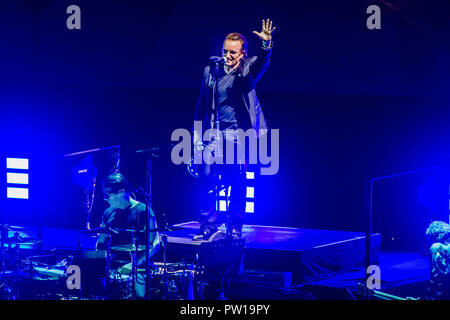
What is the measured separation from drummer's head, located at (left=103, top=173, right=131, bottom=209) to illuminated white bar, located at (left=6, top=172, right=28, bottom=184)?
4.21 metres

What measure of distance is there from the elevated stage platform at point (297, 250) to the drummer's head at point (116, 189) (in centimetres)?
63

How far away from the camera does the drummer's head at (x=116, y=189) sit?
7.47m

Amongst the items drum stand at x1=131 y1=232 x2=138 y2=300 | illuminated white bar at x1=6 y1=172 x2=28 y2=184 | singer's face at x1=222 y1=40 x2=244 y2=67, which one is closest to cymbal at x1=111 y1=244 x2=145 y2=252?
drum stand at x1=131 y1=232 x2=138 y2=300

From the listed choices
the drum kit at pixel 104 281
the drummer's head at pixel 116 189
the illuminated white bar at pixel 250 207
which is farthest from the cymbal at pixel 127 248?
the illuminated white bar at pixel 250 207

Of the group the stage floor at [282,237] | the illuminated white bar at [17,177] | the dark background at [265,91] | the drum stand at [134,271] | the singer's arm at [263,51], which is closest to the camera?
the drum stand at [134,271]

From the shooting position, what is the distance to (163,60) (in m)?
10.1

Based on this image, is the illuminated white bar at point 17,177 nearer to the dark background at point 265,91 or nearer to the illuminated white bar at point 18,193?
the illuminated white bar at point 18,193

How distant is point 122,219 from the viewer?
25.2 ft

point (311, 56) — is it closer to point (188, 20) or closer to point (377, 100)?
point (377, 100)

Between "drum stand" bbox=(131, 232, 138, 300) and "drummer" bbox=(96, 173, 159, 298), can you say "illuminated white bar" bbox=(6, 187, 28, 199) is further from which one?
"drum stand" bbox=(131, 232, 138, 300)

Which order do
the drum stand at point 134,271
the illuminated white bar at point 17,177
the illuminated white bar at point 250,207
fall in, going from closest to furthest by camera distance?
the drum stand at point 134,271 < the illuminated white bar at point 250,207 < the illuminated white bar at point 17,177

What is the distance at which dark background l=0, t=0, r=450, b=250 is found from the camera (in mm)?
8750

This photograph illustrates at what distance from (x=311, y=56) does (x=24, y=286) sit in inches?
170

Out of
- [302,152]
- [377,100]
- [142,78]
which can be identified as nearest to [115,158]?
[142,78]
